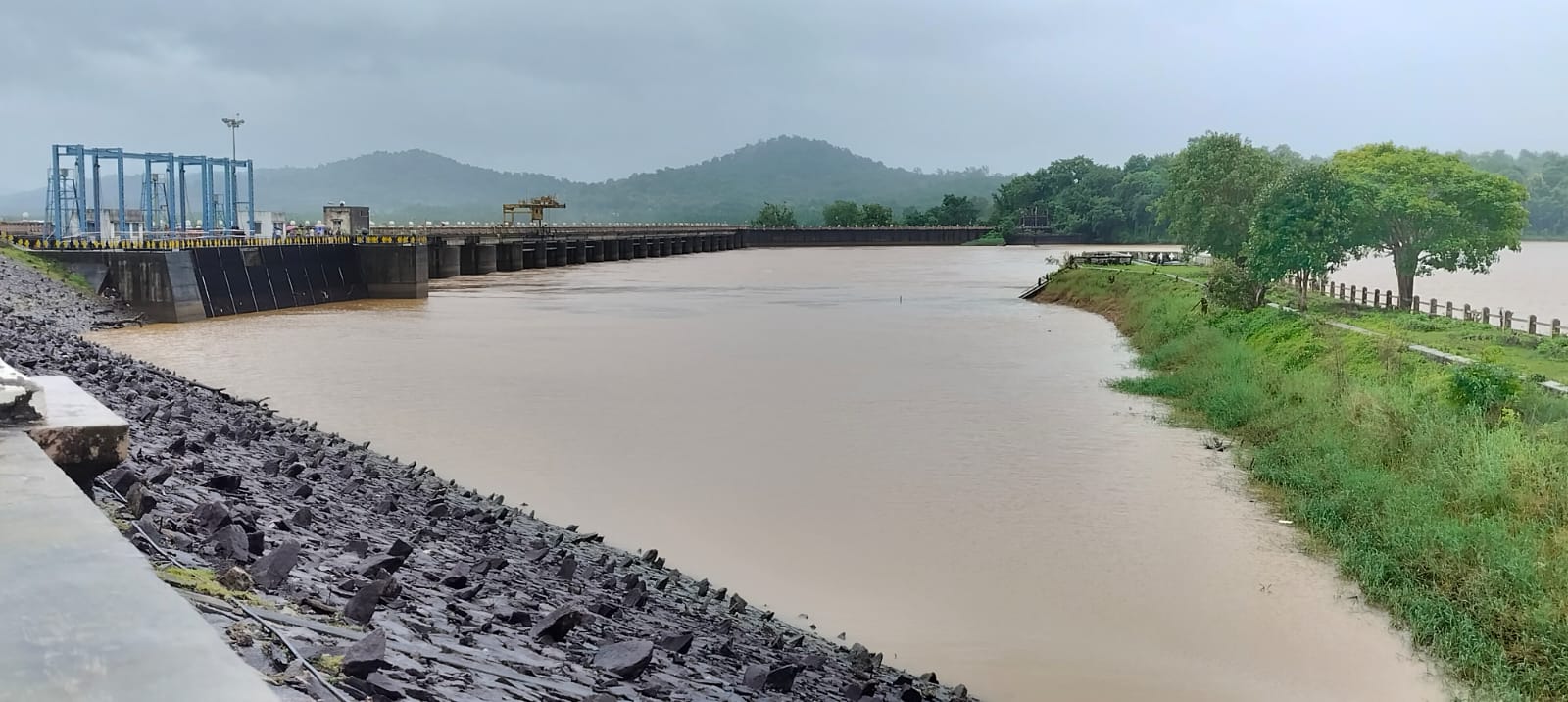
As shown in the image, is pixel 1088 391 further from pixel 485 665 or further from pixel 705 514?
pixel 485 665

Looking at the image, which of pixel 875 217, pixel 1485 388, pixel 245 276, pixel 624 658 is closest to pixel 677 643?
pixel 624 658

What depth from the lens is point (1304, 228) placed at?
1619 inches

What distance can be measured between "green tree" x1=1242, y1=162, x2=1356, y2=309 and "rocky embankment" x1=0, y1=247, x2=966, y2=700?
31398 millimetres

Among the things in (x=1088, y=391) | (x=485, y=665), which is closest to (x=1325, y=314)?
(x=1088, y=391)

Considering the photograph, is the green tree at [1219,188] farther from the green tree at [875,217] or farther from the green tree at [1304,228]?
the green tree at [875,217]

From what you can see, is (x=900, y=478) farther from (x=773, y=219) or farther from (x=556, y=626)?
(x=773, y=219)

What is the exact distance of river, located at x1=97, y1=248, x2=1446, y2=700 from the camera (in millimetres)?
12906

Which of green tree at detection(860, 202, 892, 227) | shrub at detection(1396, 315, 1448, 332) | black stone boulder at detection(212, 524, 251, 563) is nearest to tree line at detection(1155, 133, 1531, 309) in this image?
shrub at detection(1396, 315, 1448, 332)

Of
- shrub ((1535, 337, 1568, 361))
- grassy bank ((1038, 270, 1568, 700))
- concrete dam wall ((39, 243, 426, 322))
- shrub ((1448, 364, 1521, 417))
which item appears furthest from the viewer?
concrete dam wall ((39, 243, 426, 322))

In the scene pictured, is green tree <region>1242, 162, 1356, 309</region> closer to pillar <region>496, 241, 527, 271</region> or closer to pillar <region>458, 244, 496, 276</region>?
pillar <region>458, 244, 496, 276</region>

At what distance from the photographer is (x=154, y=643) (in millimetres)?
4430

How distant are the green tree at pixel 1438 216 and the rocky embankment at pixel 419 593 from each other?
34.7m

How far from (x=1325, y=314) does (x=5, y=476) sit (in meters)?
38.1

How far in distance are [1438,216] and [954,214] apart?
140926mm
